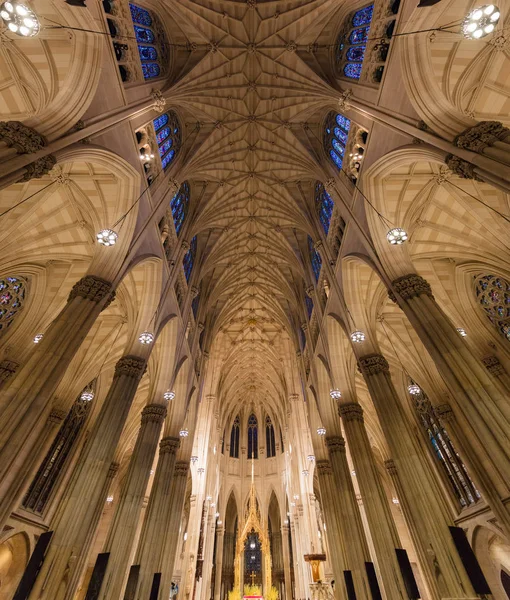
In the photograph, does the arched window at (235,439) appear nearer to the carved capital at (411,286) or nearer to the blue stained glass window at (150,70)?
the carved capital at (411,286)

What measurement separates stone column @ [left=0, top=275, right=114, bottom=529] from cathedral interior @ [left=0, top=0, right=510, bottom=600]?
0.18 feet

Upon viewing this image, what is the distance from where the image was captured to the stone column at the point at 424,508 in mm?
7887

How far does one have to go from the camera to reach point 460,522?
15.9 m

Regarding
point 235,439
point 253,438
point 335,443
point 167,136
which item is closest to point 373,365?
point 335,443

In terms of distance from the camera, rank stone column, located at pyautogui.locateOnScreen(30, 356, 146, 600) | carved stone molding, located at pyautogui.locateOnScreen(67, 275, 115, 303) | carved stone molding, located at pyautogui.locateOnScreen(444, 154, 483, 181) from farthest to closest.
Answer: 1. carved stone molding, located at pyautogui.locateOnScreen(67, 275, 115, 303)
2. stone column, located at pyautogui.locateOnScreen(30, 356, 146, 600)
3. carved stone molding, located at pyautogui.locateOnScreen(444, 154, 483, 181)

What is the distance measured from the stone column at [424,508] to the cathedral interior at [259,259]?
0.06 meters

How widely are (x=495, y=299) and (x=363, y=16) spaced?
1268 cm

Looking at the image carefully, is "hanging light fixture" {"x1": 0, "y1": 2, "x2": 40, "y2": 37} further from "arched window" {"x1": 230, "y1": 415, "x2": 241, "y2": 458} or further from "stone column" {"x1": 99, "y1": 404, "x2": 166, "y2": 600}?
"arched window" {"x1": 230, "y1": 415, "x2": 241, "y2": 458}

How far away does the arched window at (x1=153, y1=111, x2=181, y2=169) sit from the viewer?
14.8 metres

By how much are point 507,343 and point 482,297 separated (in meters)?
2.19

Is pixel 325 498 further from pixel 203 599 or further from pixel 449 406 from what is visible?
pixel 203 599

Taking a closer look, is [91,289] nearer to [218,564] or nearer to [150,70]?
[150,70]

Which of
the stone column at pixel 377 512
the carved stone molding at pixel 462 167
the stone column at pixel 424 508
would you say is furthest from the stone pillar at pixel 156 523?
the carved stone molding at pixel 462 167

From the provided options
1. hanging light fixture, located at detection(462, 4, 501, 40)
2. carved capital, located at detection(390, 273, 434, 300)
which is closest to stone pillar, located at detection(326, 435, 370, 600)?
carved capital, located at detection(390, 273, 434, 300)
